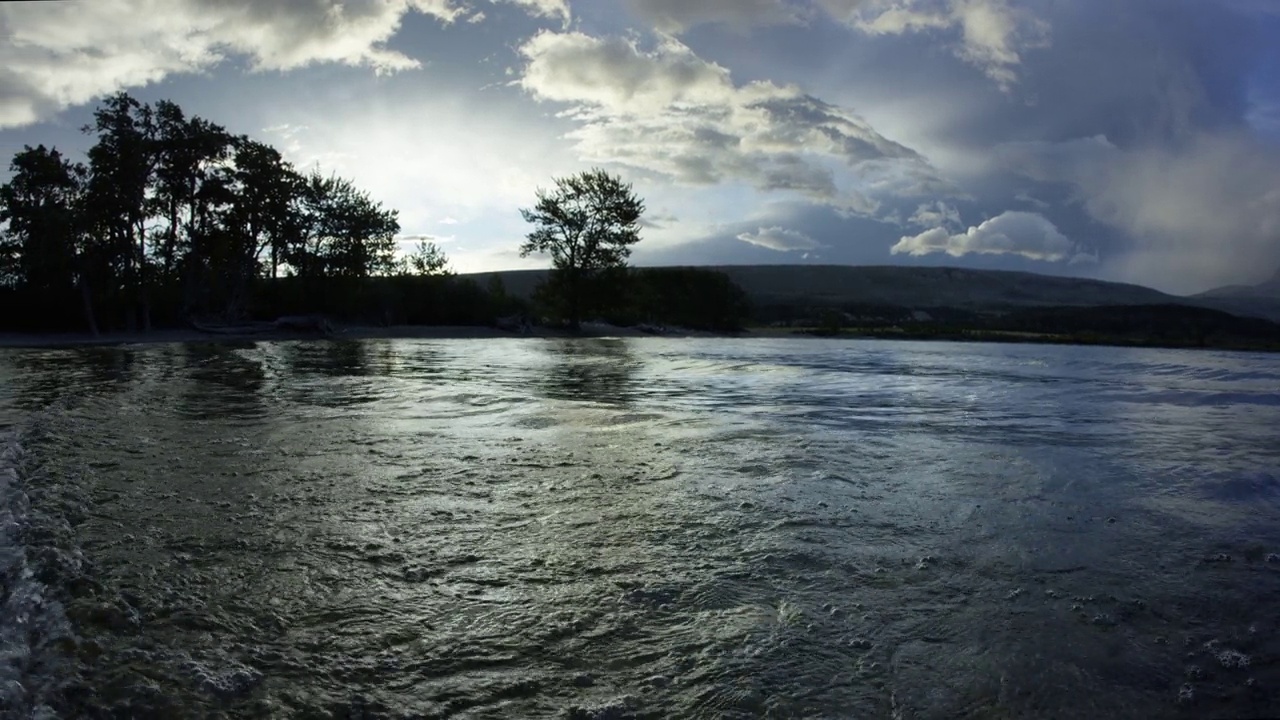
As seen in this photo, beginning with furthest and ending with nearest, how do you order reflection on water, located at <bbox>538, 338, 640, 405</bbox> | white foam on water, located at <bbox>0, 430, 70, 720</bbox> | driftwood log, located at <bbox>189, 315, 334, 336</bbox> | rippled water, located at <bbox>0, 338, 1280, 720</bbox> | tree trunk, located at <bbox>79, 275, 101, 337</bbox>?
1. driftwood log, located at <bbox>189, 315, 334, 336</bbox>
2. tree trunk, located at <bbox>79, 275, 101, 337</bbox>
3. reflection on water, located at <bbox>538, 338, 640, 405</bbox>
4. rippled water, located at <bbox>0, 338, 1280, 720</bbox>
5. white foam on water, located at <bbox>0, 430, 70, 720</bbox>

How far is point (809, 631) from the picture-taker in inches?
98.9

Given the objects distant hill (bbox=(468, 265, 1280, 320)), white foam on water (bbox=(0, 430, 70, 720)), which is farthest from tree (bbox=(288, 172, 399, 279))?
distant hill (bbox=(468, 265, 1280, 320))

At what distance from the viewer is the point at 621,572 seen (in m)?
3.05

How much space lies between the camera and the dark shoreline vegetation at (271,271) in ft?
83.5

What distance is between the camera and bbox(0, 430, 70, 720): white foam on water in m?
1.96

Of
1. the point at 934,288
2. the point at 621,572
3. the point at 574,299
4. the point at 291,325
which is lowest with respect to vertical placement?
the point at 621,572

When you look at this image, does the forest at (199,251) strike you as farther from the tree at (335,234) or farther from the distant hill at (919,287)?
the distant hill at (919,287)

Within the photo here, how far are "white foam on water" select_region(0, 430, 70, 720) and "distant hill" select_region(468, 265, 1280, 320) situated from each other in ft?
308

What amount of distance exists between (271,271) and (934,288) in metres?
104

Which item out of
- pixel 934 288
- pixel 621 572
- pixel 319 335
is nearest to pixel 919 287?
pixel 934 288

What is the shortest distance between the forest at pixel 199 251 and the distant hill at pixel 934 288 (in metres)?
62.8

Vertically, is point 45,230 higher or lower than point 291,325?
higher

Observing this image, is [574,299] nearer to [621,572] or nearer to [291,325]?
[291,325]

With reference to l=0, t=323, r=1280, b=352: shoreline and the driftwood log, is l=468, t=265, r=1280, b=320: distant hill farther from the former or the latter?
the driftwood log
